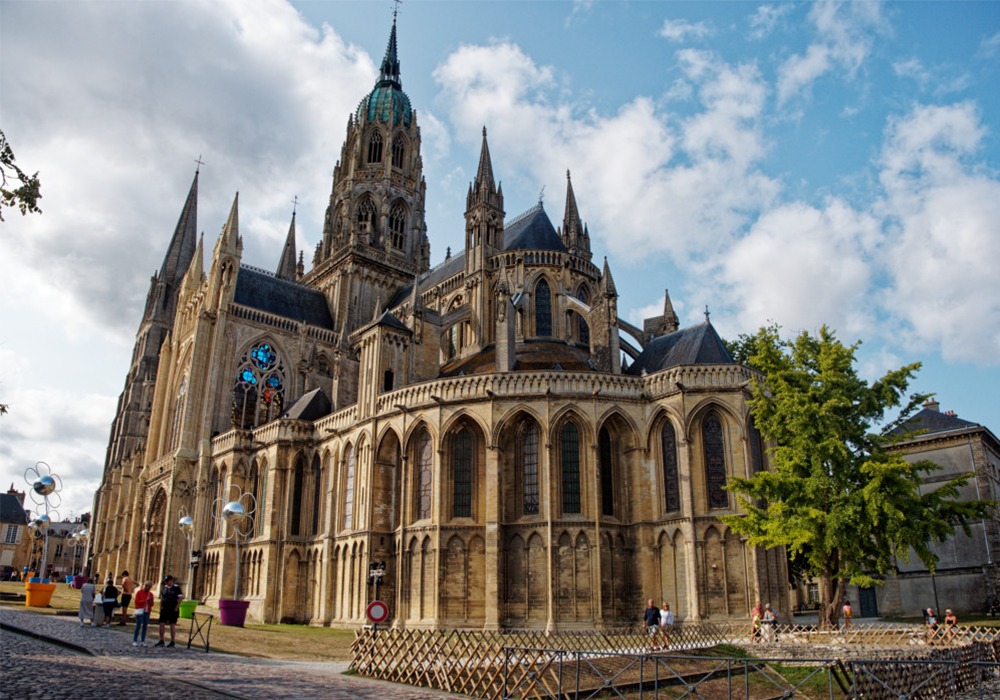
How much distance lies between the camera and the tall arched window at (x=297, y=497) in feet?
118

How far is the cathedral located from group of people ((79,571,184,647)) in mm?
9219

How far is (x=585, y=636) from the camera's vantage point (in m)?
24.7

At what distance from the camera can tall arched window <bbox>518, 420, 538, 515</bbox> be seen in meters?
29.2

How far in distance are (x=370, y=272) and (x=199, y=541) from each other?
21191 millimetres

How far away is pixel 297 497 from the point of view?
36438 mm

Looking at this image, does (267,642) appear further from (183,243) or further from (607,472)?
(183,243)

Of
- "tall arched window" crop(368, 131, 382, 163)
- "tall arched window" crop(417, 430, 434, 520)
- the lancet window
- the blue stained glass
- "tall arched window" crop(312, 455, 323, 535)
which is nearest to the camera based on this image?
"tall arched window" crop(417, 430, 434, 520)

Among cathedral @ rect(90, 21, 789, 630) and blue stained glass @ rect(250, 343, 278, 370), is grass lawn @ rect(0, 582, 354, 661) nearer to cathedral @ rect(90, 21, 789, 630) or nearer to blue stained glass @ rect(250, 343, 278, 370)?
cathedral @ rect(90, 21, 789, 630)

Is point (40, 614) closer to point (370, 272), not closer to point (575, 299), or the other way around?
point (575, 299)

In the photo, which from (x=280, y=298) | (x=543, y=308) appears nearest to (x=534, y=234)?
(x=543, y=308)

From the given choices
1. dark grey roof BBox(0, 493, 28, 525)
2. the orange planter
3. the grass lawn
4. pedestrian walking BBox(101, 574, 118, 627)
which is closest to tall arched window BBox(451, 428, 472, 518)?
the grass lawn

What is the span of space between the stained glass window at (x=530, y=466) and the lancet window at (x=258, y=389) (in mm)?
20323

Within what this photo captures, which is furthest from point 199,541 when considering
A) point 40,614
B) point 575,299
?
point 575,299

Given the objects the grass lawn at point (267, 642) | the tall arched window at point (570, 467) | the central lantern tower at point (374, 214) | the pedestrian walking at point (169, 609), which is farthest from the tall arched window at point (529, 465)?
the central lantern tower at point (374, 214)
